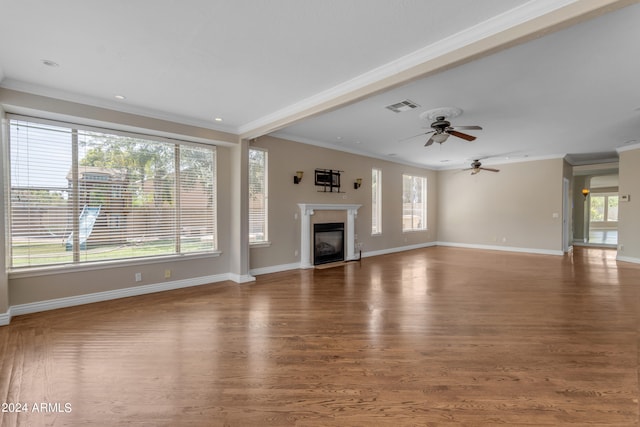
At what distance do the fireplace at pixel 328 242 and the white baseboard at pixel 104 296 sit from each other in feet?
6.86

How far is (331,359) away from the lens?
→ 8.41 feet

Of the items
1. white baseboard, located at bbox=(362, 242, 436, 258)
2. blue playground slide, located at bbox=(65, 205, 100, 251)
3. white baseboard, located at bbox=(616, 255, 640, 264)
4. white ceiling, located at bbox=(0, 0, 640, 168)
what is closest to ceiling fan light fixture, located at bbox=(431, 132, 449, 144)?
white ceiling, located at bbox=(0, 0, 640, 168)

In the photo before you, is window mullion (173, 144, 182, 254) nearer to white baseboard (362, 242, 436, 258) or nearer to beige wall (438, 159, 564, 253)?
white baseboard (362, 242, 436, 258)

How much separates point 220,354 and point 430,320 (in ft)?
7.57

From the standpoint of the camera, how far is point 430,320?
346 centimetres

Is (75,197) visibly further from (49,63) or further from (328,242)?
(328,242)

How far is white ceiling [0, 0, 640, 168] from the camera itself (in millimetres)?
2199

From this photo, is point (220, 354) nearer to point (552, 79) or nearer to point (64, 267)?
point (64, 267)

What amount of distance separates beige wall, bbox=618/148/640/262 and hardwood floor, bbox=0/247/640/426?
375 cm

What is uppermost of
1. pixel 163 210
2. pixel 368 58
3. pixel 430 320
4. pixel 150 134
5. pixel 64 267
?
pixel 368 58

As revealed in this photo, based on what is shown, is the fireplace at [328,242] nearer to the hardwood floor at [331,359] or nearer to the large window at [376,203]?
the large window at [376,203]

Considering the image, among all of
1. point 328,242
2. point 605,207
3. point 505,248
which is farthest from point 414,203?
point 605,207

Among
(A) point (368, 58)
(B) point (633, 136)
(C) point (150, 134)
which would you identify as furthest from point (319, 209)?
(B) point (633, 136)

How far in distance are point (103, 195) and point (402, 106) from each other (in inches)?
173
